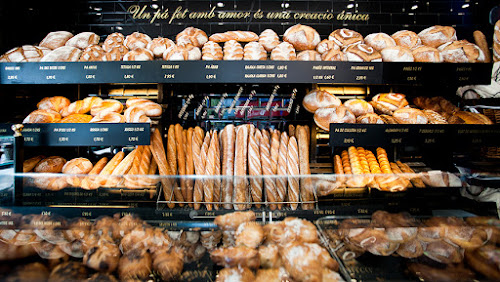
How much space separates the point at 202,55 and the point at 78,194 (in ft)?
Answer: 4.49

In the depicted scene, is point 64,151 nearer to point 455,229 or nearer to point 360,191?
point 360,191

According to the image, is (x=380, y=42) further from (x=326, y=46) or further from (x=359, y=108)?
(x=359, y=108)

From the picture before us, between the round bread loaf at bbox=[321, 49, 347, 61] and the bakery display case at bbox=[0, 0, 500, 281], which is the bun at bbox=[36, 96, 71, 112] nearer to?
the bakery display case at bbox=[0, 0, 500, 281]

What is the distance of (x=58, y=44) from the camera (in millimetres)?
2205

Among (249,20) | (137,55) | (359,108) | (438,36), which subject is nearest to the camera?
(137,55)

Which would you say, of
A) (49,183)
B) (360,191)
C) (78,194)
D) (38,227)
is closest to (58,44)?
(49,183)

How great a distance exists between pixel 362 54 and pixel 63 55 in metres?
2.47

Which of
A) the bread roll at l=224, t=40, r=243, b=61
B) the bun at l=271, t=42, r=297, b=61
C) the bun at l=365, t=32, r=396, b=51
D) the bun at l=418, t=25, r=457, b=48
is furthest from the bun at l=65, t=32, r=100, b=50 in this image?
the bun at l=418, t=25, r=457, b=48

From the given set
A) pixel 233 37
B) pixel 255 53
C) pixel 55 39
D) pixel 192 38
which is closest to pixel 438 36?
pixel 255 53

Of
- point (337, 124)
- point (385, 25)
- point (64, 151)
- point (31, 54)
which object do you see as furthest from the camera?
point (385, 25)

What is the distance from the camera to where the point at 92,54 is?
2.04 metres

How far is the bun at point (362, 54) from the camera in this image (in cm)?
200

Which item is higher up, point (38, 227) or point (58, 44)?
point (58, 44)

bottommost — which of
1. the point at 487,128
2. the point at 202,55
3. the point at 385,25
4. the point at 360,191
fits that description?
the point at 360,191
